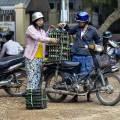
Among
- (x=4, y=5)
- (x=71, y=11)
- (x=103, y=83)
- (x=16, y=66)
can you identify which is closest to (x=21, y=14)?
(x=4, y=5)

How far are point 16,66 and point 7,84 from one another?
16.9 inches

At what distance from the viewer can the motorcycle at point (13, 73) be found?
1126cm

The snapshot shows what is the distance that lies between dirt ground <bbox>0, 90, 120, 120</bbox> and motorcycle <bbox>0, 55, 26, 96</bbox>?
1.90ft

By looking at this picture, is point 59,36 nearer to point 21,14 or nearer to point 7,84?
point 7,84

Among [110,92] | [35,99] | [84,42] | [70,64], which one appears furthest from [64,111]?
[84,42]

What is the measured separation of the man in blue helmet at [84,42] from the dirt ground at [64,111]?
2.39ft

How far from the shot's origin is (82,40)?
1050cm

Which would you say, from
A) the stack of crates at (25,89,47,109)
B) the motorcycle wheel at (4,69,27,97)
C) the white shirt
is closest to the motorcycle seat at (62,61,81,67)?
the stack of crates at (25,89,47,109)

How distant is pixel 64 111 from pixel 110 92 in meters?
1.07

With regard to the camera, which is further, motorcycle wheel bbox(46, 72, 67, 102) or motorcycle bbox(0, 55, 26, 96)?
motorcycle bbox(0, 55, 26, 96)

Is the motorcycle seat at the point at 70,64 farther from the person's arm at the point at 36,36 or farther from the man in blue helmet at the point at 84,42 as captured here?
the person's arm at the point at 36,36

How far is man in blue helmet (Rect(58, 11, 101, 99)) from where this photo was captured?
10391 mm

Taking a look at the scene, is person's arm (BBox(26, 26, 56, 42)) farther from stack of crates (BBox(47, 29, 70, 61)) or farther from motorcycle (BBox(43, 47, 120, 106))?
motorcycle (BBox(43, 47, 120, 106))

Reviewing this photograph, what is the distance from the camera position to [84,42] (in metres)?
10.5
